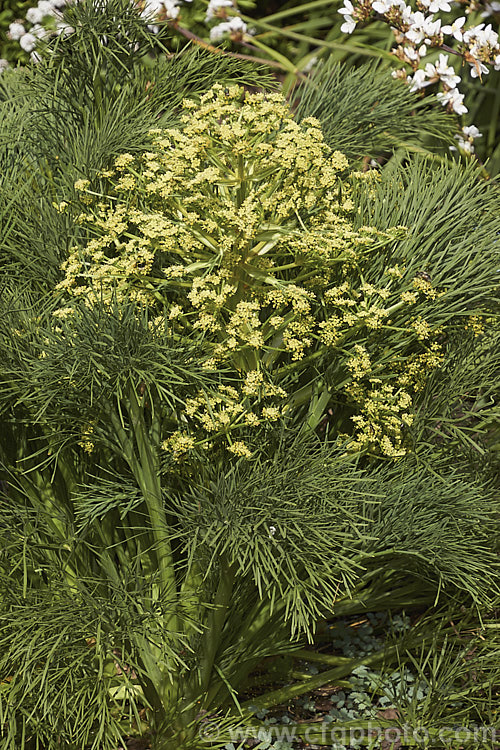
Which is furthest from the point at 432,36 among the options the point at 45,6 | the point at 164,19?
A: the point at 45,6

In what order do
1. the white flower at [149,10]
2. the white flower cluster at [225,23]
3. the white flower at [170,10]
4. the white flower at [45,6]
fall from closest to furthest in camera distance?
the white flower at [149,10], the white flower at [170,10], the white flower cluster at [225,23], the white flower at [45,6]

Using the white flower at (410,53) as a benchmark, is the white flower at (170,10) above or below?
above

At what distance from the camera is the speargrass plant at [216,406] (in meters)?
1.01

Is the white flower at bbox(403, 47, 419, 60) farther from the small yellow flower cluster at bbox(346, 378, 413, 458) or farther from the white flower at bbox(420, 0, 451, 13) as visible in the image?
the small yellow flower cluster at bbox(346, 378, 413, 458)

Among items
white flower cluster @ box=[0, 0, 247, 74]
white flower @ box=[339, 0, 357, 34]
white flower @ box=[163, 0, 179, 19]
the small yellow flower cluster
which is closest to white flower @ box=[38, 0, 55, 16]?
white flower cluster @ box=[0, 0, 247, 74]

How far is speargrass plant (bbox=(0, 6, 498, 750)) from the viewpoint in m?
1.01

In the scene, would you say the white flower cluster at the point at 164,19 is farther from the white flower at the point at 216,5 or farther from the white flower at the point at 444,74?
the white flower at the point at 444,74

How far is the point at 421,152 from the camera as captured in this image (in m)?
1.96

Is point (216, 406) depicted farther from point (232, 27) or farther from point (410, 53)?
point (232, 27)

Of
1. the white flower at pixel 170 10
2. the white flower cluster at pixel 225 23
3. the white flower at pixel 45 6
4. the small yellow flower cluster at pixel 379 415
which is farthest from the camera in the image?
the white flower at pixel 45 6

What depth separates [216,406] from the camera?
1.08m

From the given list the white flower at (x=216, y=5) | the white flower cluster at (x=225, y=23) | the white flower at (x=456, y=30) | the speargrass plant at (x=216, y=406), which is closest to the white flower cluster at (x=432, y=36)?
the white flower at (x=456, y=30)

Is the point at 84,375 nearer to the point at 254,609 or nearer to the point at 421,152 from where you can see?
the point at 254,609

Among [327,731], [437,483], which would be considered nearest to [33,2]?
[437,483]
